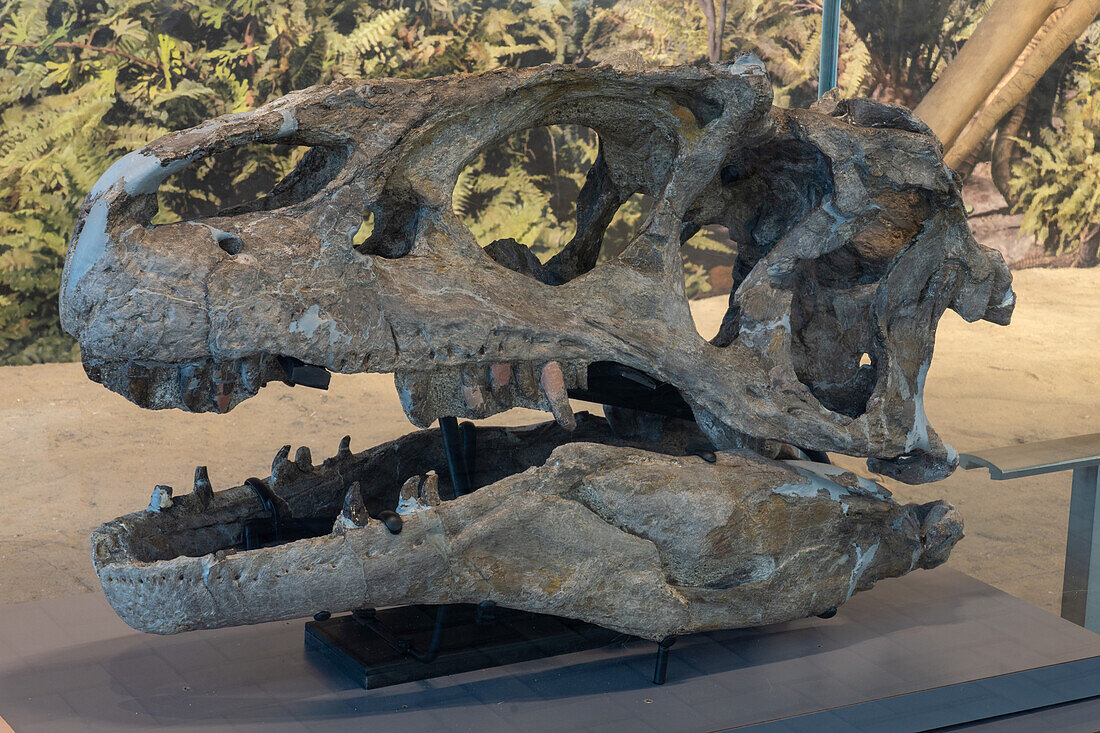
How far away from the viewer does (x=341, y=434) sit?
17.9ft

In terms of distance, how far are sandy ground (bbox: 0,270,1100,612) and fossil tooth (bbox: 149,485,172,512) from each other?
1.75 m

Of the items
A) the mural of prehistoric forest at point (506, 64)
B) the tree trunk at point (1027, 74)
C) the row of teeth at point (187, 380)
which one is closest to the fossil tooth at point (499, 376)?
the row of teeth at point (187, 380)

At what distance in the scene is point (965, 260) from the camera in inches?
120

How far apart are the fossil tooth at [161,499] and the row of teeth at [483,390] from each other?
20.9 inches

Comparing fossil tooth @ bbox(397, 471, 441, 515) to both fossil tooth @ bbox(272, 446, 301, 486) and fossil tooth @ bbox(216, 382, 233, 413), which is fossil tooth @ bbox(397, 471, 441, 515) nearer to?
fossil tooth @ bbox(216, 382, 233, 413)

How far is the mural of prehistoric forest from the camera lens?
6.33 m

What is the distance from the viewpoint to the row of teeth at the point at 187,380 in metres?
2.20

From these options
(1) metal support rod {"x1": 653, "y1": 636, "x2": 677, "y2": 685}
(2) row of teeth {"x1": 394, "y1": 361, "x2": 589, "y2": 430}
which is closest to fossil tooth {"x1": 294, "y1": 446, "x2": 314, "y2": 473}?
(2) row of teeth {"x1": 394, "y1": 361, "x2": 589, "y2": 430}

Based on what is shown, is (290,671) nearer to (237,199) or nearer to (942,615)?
(942,615)

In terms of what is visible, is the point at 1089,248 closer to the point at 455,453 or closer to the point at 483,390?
the point at 455,453

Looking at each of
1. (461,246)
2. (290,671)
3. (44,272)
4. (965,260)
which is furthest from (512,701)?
(44,272)

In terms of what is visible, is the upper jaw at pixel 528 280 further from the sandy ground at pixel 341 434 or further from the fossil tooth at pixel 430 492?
the sandy ground at pixel 341 434

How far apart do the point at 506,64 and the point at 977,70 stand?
2790 millimetres

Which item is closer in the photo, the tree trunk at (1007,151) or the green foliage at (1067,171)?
the green foliage at (1067,171)
